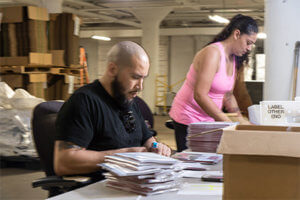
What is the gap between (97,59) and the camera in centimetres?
2058

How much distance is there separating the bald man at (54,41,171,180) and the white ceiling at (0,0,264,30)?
385 inches

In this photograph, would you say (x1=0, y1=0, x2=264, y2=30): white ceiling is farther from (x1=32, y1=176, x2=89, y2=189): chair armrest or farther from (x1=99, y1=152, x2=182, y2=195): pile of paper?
(x1=99, y1=152, x2=182, y2=195): pile of paper

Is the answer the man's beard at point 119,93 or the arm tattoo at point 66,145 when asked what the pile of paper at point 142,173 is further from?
the man's beard at point 119,93

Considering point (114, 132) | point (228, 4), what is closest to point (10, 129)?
point (114, 132)

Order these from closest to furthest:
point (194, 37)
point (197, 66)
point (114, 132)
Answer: point (114, 132), point (197, 66), point (194, 37)

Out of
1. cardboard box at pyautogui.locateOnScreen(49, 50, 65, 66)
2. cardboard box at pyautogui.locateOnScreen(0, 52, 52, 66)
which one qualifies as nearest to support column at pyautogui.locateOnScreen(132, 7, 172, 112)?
cardboard box at pyautogui.locateOnScreen(49, 50, 65, 66)

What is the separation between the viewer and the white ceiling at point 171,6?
42.4ft

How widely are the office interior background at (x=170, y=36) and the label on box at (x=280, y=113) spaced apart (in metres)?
0.86

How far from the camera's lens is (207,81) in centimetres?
256

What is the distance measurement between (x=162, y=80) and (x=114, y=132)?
1725cm

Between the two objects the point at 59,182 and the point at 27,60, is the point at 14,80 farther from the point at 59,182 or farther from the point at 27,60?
the point at 59,182

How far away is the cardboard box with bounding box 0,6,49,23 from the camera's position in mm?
5899

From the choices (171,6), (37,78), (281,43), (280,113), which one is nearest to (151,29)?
(171,6)

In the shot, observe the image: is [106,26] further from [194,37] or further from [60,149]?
[60,149]
